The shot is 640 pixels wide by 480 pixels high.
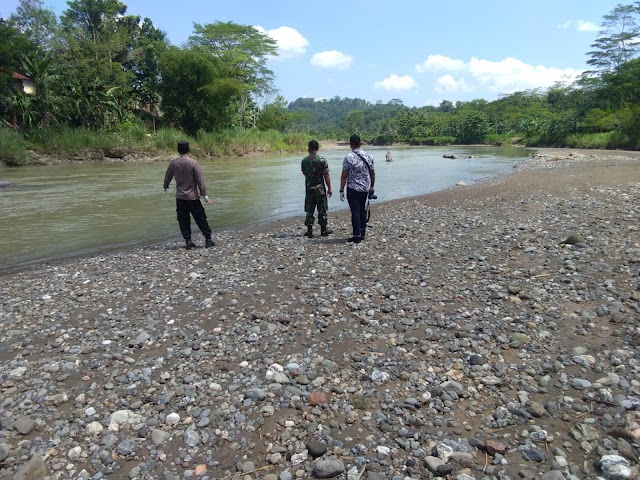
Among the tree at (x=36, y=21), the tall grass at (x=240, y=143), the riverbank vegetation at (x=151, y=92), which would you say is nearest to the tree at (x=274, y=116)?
the riverbank vegetation at (x=151, y=92)

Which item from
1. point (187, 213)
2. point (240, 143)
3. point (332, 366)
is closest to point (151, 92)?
point (240, 143)

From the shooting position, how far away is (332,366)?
450 centimetres

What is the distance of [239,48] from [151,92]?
62.3 feet

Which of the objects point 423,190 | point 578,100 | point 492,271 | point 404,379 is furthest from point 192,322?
point 578,100

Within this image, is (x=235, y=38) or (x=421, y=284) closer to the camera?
(x=421, y=284)

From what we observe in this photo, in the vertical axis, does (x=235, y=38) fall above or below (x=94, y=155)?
above

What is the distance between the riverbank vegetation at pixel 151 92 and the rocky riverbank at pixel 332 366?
35369 millimetres

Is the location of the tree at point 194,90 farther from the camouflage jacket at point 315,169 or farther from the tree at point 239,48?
the camouflage jacket at point 315,169

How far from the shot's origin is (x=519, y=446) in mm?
3258

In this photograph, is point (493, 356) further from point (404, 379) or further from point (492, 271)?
point (492, 271)

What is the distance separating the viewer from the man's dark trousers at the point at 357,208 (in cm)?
930

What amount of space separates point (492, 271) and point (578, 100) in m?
74.2

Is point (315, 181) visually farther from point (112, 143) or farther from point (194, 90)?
point (194, 90)

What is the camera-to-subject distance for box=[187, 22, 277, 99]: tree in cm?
6575
